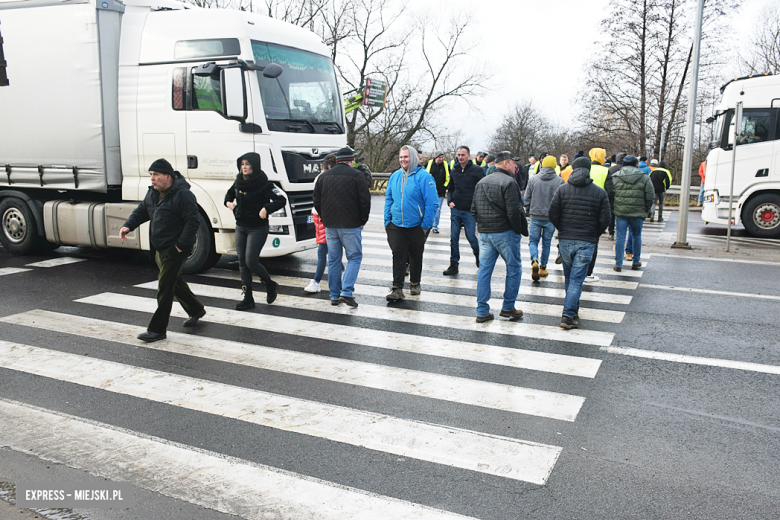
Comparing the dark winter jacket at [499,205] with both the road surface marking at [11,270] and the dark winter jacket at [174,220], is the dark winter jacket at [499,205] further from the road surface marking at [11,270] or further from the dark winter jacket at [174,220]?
the road surface marking at [11,270]

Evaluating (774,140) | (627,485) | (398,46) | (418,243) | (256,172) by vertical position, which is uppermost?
(398,46)

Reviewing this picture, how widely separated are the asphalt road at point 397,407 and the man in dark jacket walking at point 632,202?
200 centimetres

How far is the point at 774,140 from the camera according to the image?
45.8ft

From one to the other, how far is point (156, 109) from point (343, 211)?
3.52m

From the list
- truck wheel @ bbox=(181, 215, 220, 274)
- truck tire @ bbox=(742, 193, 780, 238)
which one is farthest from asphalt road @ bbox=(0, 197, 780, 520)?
truck tire @ bbox=(742, 193, 780, 238)

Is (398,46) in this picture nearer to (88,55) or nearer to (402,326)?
(88,55)

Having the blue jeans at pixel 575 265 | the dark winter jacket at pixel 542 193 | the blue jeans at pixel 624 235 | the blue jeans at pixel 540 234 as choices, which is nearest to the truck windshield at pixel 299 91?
the dark winter jacket at pixel 542 193

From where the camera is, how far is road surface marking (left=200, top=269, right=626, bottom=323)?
7.39m

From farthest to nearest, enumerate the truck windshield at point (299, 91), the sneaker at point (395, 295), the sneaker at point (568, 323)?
the truck windshield at point (299, 91)
the sneaker at point (395, 295)
the sneaker at point (568, 323)

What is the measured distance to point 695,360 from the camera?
5711mm

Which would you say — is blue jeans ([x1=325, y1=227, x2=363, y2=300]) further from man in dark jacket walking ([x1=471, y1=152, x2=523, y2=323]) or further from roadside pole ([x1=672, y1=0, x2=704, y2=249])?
roadside pole ([x1=672, y1=0, x2=704, y2=249])

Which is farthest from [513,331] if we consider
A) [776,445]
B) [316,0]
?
[316,0]

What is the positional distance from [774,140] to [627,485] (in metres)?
13.4

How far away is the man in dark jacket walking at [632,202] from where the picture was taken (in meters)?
9.77
